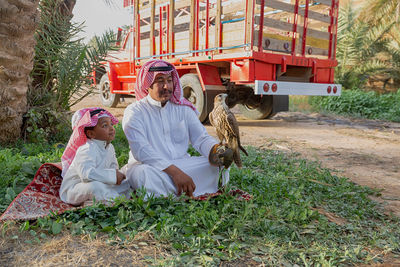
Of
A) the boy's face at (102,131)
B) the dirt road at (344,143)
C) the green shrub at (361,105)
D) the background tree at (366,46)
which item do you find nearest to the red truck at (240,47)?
the dirt road at (344,143)

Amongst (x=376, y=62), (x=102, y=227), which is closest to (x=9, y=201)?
(x=102, y=227)

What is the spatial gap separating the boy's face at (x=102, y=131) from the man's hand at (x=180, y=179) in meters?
0.51

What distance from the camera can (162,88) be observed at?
116 inches

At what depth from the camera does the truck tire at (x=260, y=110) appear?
28.2 ft

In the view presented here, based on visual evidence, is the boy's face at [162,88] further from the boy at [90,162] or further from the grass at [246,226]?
the grass at [246,226]

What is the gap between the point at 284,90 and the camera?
6680 mm

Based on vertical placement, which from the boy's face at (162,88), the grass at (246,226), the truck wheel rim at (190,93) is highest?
the boy's face at (162,88)

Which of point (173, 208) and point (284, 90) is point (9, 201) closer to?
point (173, 208)

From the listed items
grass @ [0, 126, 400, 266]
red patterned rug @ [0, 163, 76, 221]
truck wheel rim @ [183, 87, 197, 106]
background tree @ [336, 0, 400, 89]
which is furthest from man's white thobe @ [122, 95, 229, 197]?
background tree @ [336, 0, 400, 89]

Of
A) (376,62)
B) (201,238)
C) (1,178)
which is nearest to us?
(201,238)

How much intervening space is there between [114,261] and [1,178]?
175cm

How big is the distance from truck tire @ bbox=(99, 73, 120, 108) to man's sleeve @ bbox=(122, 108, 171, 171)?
25.5 feet

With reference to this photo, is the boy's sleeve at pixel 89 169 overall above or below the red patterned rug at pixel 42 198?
above

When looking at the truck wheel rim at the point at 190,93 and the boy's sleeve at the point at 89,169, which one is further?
the truck wheel rim at the point at 190,93
